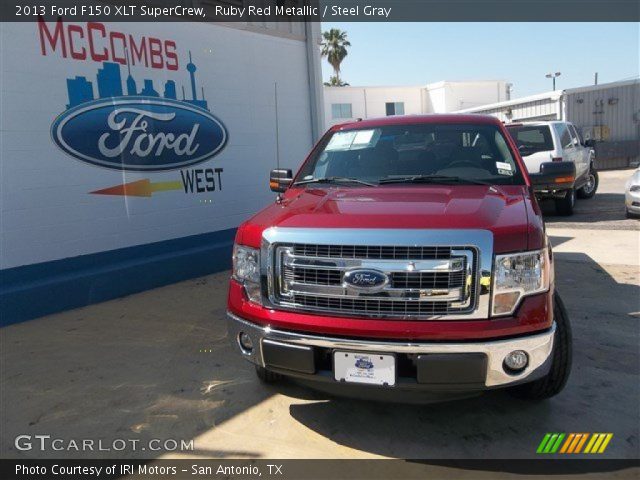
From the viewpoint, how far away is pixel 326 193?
3455 millimetres

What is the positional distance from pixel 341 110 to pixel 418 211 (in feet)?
131

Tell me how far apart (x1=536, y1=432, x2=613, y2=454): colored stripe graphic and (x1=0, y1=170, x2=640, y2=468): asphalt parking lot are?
5 cm

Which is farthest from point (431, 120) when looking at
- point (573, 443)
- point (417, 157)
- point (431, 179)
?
point (573, 443)

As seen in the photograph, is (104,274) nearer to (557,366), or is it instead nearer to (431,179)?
(431,179)

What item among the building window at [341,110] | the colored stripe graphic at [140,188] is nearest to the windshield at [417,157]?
the colored stripe graphic at [140,188]

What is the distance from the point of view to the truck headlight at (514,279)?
2.54m

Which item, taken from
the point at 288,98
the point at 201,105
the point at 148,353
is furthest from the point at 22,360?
the point at 288,98

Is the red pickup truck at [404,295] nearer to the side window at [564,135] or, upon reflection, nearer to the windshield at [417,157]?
the windshield at [417,157]

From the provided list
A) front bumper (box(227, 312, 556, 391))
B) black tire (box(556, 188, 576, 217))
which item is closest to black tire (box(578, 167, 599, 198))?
black tire (box(556, 188, 576, 217))

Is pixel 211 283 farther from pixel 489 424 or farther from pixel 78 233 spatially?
pixel 489 424

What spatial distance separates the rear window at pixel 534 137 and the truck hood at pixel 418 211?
24.7 feet

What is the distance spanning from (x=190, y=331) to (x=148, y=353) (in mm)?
547

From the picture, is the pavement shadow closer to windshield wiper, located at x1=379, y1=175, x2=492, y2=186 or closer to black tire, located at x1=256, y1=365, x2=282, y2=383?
windshield wiper, located at x1=379, y1=175, x2=492, y2=186

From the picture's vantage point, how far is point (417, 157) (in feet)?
12.6
